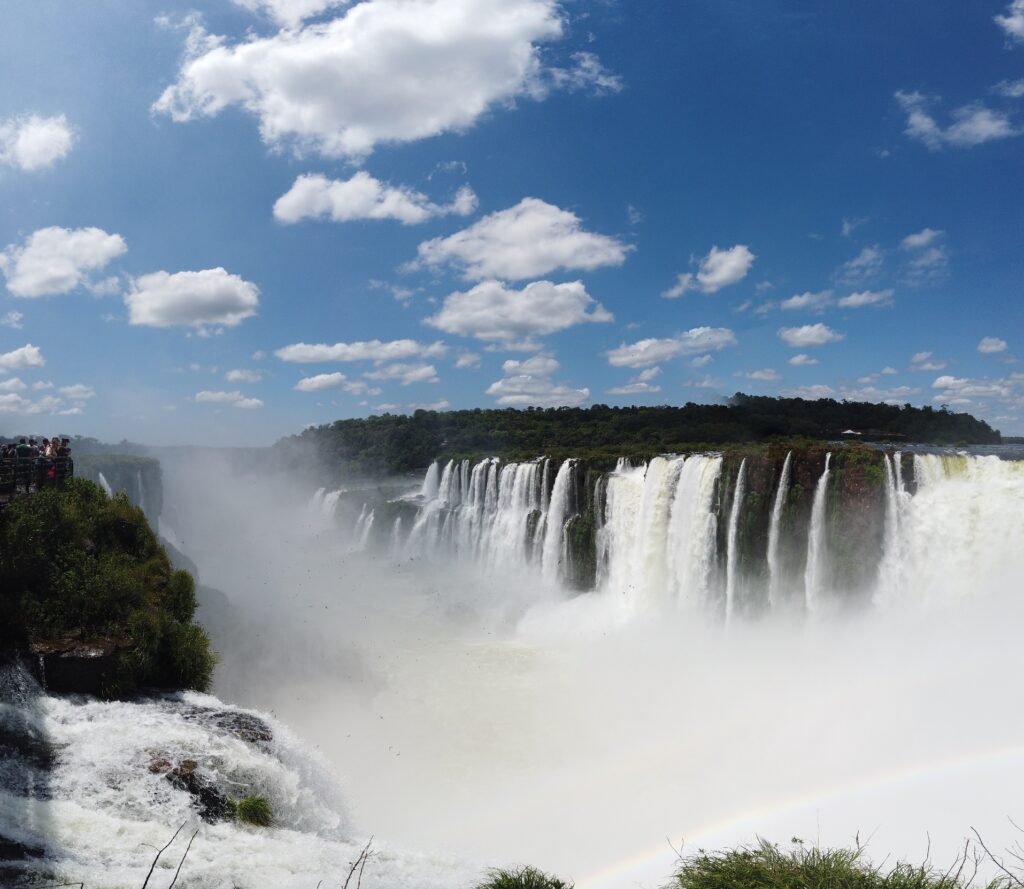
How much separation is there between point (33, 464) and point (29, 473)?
1.54 ft

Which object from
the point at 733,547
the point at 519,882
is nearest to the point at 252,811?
the point at 519,882

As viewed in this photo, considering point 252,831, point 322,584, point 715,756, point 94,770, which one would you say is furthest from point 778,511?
point 322,584

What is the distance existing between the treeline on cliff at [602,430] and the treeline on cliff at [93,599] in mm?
25037

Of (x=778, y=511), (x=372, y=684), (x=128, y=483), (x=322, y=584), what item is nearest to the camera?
(x=372, y=684)

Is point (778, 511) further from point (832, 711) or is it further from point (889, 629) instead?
point (832, 711)

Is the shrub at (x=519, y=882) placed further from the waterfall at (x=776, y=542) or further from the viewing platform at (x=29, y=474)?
the waterfall at (x=776, y=542)

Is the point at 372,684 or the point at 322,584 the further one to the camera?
the point at 322,584

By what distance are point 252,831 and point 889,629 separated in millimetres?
16188

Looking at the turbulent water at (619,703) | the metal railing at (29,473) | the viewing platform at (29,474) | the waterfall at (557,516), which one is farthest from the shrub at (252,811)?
the waterfall at (557,516)

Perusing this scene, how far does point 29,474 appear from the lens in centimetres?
1427

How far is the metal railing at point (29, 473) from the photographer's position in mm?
13516

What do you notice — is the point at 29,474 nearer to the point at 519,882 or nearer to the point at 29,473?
the point at 29,473

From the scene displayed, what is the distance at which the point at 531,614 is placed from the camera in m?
25.1

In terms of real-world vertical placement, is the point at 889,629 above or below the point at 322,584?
above
